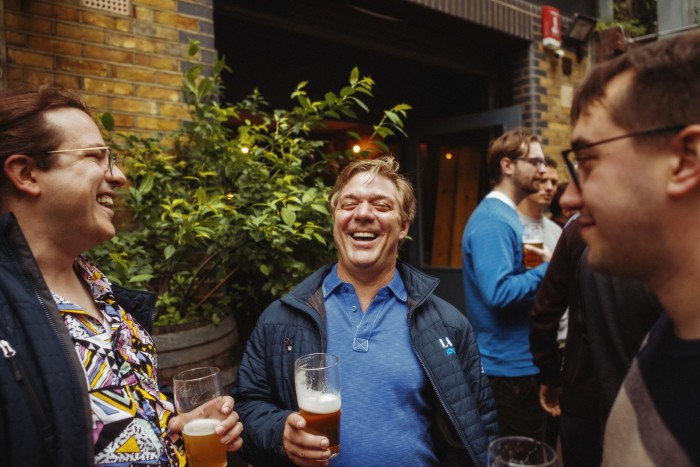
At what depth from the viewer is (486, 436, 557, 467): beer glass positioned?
34.1 inches

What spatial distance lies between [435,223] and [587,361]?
391 cm

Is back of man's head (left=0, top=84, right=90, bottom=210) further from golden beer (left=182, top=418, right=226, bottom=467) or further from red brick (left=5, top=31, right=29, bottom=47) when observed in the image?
red brick (left=5, top=31, right=29, bottom=47)

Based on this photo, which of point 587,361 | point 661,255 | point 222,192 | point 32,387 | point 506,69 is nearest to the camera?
point 661,255

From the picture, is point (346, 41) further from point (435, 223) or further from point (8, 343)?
point (8, 343)

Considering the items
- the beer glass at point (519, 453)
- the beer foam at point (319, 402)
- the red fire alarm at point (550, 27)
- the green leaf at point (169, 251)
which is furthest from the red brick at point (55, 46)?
the red fire alarm at point (550, 27)

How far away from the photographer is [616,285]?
1.49m

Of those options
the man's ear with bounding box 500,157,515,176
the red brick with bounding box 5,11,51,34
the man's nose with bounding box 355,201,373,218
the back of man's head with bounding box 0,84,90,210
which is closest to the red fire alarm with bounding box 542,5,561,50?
the man's ear with bounding box 500,157,515,176

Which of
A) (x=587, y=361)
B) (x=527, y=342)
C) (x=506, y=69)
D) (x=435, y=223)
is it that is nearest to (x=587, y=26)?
(x=506, y=69)

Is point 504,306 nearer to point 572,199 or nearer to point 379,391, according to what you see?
point 379,391

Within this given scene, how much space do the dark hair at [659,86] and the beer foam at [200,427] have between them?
124cm

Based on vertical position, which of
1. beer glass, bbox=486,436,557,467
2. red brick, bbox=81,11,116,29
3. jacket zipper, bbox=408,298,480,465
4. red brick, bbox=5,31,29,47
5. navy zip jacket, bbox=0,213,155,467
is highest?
red brick, bbox=81,11,116,29

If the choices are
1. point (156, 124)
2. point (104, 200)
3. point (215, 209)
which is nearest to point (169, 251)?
point (215, 209)

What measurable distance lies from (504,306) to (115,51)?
8.46 feet

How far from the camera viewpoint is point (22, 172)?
1236mm
